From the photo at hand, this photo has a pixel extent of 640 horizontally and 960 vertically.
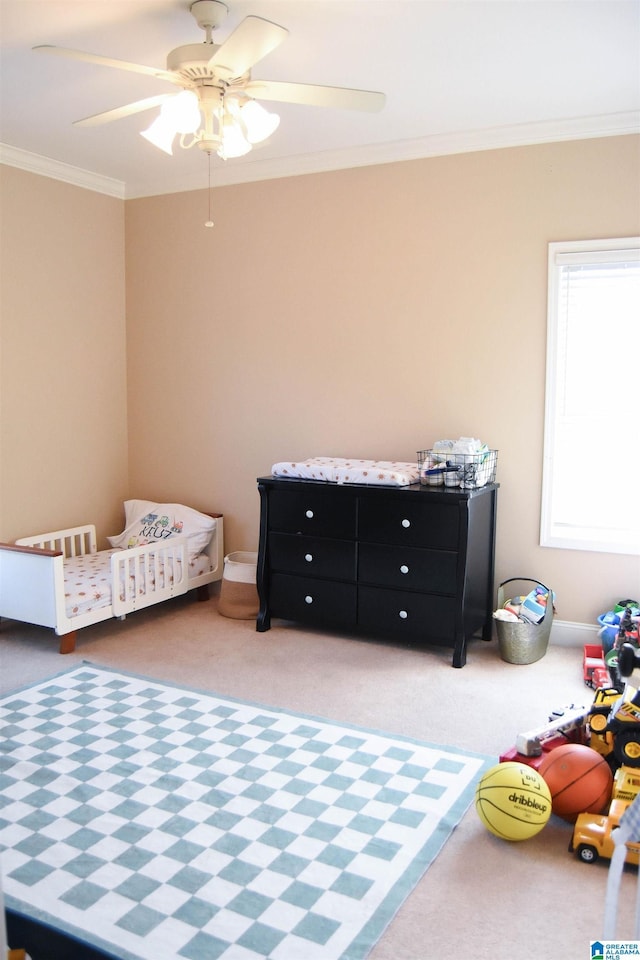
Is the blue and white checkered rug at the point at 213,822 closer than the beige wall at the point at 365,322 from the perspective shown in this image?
→ Yes

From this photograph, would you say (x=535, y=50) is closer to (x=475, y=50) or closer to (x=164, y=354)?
(x=475, y=50)

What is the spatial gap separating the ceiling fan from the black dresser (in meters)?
1.73

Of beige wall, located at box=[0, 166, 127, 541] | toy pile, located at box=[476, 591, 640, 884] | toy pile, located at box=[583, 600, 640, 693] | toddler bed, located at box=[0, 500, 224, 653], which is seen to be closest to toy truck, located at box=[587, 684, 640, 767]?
toy pile, located at box=[476, 591, 640, 884]

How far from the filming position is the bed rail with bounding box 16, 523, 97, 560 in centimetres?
443

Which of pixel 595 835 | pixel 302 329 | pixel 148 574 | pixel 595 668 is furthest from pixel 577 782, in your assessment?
pixel 302 329

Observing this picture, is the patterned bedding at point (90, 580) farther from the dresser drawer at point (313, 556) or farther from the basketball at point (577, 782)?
the basketball at point (577, 782)

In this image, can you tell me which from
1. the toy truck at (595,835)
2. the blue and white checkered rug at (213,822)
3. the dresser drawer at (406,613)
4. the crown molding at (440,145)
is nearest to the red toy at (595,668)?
the dresser drawer at (406,613)

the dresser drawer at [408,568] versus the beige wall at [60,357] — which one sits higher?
the beige wall at [60,357]

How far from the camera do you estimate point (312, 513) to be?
13.1 feet

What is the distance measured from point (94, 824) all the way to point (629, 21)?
3.16 meters

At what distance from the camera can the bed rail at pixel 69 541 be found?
175 inches

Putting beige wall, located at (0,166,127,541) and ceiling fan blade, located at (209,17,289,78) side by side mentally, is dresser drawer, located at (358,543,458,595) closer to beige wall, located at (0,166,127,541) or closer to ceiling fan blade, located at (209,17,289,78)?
beige wall, located at (0,166,127,541)

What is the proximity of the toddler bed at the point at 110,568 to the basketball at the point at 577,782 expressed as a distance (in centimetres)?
242

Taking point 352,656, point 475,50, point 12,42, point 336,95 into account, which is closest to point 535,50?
point 475,50
